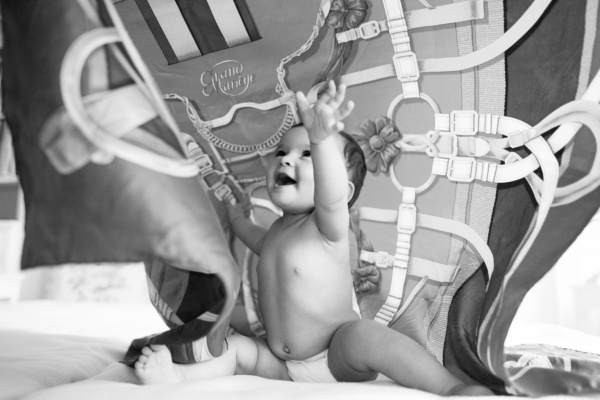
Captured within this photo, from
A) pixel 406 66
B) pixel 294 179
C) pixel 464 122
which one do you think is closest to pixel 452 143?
pixel 464 122

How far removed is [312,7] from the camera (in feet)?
2.92

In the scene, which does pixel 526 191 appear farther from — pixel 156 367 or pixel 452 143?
pixel 156 367

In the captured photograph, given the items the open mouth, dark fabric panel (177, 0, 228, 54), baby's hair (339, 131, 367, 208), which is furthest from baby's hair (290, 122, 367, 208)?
dark fabric panel (177, 0, 228, 54)

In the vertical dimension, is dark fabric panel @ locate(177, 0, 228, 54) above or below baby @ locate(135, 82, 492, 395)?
above

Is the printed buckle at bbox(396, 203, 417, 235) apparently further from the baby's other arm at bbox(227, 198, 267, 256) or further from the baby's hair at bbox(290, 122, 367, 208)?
the baby's other arm at bbox(227, 198, 267, 256)

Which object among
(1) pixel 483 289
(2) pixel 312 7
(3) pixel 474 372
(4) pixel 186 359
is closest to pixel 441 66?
(2) pixel 312 7

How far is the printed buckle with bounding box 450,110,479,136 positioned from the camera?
84 centimetres

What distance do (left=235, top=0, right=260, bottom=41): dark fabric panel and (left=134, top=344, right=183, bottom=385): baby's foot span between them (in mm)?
513

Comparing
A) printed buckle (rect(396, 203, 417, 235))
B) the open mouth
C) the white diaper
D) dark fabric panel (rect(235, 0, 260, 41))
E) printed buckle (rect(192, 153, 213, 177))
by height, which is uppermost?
dark fabric panel (rect(235, 0, 260, 41))

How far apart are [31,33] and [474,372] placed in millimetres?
606

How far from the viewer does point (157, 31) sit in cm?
91

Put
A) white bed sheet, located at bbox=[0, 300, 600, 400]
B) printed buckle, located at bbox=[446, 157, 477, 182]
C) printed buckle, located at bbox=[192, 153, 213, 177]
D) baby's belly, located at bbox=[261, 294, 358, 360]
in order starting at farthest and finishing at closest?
printed buckle, located at bbox=[192, 153, 213, 177], printed buckle, located at bbox=[446, 157, 477, 182], baby's belly, located at bbox=[261, 294, 358, 360], white bed sheet, located at bbox=[0, 300, 600, 400]

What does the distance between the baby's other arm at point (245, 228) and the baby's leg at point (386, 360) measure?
26cm

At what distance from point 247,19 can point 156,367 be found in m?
0.55
